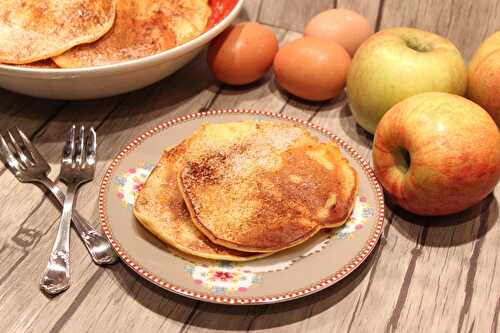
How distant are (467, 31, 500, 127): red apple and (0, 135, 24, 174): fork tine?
78 cm

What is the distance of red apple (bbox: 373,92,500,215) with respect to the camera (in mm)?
849

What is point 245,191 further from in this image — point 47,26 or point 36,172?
point 47,26

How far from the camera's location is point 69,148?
1021mm

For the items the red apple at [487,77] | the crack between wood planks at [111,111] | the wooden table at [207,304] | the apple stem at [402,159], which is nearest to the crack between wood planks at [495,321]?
the wooden table at [207,304]

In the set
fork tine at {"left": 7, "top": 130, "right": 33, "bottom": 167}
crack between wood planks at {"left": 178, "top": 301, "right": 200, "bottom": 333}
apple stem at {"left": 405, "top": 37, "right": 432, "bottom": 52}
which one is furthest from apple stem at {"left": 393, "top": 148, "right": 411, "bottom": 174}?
fork tine at {"left": 7, "top": 130, "right": 33, "bottom": 167}

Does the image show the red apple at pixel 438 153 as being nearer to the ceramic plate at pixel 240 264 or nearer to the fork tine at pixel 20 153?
the ceramic plate at pixel 240 264

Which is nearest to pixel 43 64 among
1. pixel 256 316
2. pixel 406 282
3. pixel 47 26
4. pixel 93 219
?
pixel 47 26

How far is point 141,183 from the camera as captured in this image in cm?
92

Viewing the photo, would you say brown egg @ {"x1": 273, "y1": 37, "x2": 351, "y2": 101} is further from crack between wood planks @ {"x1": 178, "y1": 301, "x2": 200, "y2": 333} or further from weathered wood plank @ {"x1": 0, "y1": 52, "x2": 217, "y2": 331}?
crack between wood planks @ {"x1": 178, "y1": 301, "x2": 200, "y2": 333}

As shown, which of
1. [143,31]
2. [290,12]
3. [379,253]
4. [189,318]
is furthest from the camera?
[290,12]

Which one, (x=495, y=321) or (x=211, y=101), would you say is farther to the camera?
(x=211, y=101)

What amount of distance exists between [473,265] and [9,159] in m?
0.76

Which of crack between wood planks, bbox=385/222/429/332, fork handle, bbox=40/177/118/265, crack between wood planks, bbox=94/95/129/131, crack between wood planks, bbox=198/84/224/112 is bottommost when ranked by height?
crack between wood planks, bbox=385/222/429/332

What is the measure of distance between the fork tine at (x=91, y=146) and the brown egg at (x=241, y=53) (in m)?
0.28
